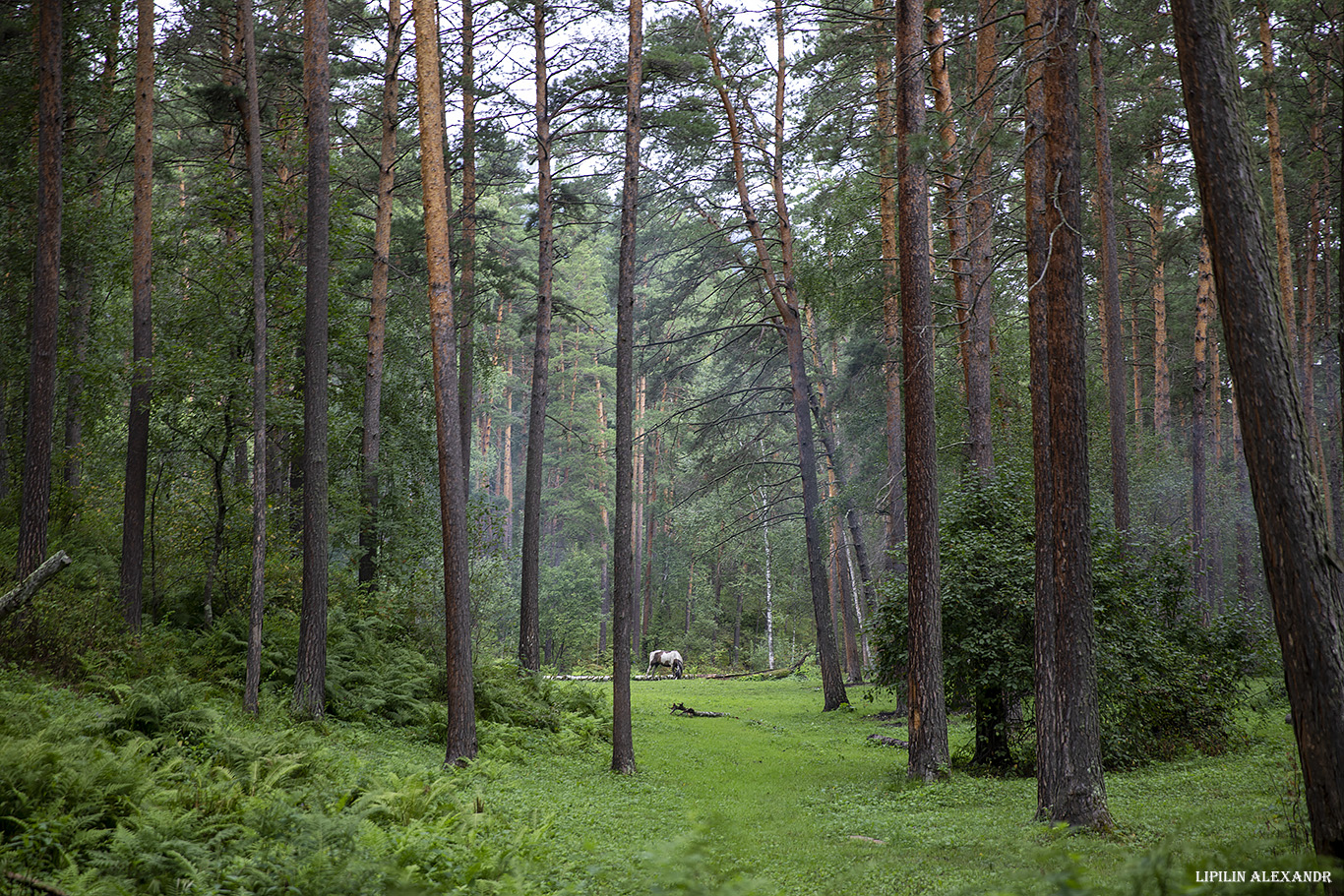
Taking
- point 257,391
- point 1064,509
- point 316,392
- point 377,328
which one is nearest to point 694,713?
point 377,328

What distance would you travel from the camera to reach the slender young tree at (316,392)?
36.0ft

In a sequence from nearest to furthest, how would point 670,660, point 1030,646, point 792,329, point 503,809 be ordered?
point 503,809, point 1030,646, point 792,329, point 670,660

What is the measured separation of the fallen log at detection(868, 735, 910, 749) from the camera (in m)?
13.5

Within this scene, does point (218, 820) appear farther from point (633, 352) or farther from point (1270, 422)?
point (633, 352)

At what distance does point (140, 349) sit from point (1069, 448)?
1267 centimetres

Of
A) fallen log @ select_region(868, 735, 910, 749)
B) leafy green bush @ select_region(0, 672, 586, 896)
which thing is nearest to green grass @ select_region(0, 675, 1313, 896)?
leafy green bush @ select_region(0, 672, 586, 896)

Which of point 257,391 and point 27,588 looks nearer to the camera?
point 27,588

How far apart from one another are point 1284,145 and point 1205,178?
23.5 metres

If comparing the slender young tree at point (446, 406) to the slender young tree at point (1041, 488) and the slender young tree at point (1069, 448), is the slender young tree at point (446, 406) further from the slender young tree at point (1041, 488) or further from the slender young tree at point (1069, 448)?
Answer: the slender young tree at point (1069, 448)

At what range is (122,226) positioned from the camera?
1664cm

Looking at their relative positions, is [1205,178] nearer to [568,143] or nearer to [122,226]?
[568,143]

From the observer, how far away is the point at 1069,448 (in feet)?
24.2

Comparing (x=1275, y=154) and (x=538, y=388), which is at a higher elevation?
(x=1275, y=154)

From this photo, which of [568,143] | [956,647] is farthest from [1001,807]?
[568,143]
